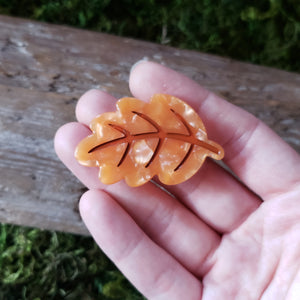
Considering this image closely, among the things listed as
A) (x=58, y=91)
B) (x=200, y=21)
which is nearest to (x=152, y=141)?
(x=58, y=91)

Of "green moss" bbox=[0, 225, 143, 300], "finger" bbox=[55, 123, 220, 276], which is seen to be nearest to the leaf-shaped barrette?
"finger" bbox=[55, 123, 220, 276]

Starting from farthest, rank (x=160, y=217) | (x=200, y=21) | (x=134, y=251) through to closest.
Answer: (x=200, y=21) → (x=160, y=217) → (x=134, y=251)

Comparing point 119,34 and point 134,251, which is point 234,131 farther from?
point 119,34

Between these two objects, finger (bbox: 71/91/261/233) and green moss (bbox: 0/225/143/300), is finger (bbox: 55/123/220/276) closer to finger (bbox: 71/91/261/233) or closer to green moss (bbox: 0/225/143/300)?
finger (bbox: 71/91/261/233)

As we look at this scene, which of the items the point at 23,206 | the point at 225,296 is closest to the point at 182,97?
the point at 225,296

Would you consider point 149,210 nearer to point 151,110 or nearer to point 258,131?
point 151,110
